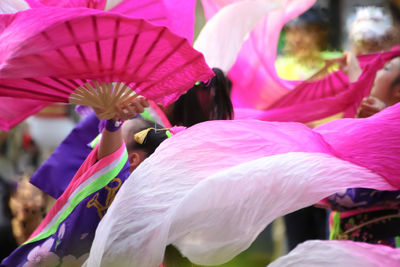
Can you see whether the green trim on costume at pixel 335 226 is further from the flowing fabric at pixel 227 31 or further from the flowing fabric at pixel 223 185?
the flowing fabric at pixel 223 185

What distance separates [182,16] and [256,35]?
0.44 m

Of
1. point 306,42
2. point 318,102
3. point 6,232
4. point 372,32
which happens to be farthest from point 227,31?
point 6,232

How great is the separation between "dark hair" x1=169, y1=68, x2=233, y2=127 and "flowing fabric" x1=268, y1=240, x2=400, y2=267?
586 millimetres

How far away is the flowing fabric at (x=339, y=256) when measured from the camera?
1.04m

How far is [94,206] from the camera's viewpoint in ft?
4.66

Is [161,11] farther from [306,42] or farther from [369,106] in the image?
[306,42]

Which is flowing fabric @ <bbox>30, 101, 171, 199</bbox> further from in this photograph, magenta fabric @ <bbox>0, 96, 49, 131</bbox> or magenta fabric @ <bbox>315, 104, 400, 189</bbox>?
magenta fabric @ <bbox>315, 104, 400, 189</bbox>

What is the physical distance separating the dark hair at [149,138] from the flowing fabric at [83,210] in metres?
0.07

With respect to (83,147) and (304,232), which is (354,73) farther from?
(304,232)

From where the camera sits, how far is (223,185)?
1.06 meters

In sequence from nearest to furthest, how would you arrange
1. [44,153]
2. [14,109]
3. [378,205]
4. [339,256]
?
1. [339,256]
2. [14,109]
3. [378,205]
4. [44,153]

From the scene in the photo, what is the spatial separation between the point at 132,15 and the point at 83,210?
436 millimetres

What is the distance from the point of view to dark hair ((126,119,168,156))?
1463mm

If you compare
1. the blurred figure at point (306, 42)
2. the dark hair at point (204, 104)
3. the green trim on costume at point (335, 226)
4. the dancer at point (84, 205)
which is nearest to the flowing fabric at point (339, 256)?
the dancer at point (84, 205)
